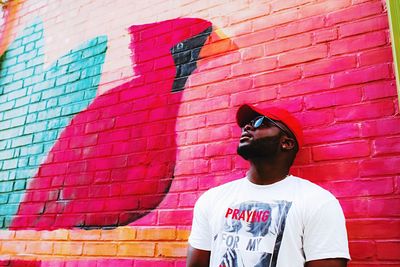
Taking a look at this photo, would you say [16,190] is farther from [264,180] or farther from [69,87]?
[264,180]

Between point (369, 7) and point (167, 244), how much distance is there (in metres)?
1.55

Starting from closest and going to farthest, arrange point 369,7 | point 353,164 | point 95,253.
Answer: point 353,164, point 369,7, point 95,253

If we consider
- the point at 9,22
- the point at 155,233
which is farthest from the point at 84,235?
the point at 9,22

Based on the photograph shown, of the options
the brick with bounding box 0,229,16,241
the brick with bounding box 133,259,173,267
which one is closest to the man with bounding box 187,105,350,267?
the brick with bounding box 133,259,173,267

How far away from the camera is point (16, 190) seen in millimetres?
2852

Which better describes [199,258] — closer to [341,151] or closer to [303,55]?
[341,151]

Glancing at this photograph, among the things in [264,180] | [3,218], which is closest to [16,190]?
[3,218]

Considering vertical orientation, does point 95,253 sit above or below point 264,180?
below

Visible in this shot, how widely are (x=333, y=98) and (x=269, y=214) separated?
2.17ft

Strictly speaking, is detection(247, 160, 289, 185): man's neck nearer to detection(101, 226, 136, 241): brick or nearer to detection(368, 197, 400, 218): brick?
detection(368, 197, 400, 218): brick

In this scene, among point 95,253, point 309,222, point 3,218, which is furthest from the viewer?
point 3,218

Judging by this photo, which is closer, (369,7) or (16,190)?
(369,7)

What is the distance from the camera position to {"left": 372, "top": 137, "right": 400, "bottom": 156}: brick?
1612mm

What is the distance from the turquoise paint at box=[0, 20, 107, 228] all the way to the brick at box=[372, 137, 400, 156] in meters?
1.84
